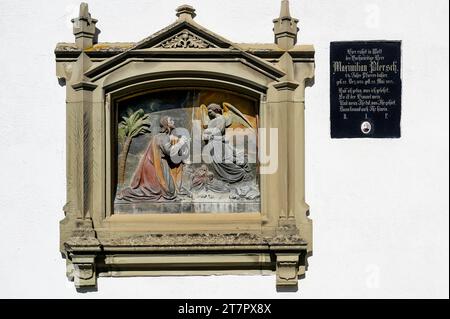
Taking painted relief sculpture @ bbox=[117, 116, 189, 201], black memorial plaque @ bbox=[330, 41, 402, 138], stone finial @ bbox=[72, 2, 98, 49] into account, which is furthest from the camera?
painted relief sculpture @ bbox=[117, 116, 189, 201]

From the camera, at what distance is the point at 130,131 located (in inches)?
290

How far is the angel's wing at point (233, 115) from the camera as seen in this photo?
7.39 meters

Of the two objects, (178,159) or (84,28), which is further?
(178,159)

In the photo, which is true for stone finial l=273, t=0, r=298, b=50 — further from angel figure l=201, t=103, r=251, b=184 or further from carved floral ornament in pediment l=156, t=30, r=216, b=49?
angel figure l=201, t=103, r=251, b=184

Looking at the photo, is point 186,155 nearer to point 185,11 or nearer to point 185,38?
point 185,38

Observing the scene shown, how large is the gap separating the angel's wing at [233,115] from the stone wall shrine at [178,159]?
0.06m

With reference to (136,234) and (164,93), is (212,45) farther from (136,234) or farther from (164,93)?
(136,234)

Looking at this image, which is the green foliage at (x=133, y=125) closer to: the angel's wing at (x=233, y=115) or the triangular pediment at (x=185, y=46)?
the triangular pediment at (x=185, y=46)

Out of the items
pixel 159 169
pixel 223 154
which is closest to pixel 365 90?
pixel 223 154

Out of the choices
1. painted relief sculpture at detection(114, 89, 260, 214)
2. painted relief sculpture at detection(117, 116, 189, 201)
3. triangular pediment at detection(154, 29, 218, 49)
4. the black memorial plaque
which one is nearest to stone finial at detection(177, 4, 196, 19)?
triangular pediment at detection(154, 29, 218, 49)

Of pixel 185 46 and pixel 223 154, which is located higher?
pixel 185 46

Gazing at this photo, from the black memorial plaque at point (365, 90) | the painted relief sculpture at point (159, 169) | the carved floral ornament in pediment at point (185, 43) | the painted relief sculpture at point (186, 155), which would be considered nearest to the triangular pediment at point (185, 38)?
the carved floral ornament in pediment at point (185, 43)

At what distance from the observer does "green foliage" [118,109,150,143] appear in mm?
7359

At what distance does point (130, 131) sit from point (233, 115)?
0.95 m
